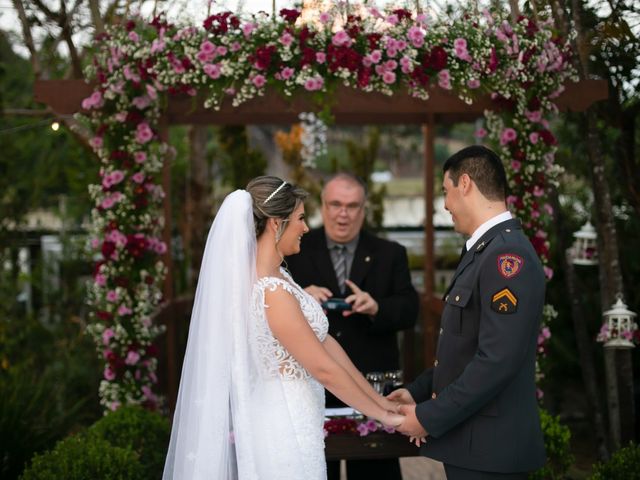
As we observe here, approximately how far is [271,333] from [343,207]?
1597 mm

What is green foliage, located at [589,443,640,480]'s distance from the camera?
3.82 m

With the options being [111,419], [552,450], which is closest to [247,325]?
[111,419]

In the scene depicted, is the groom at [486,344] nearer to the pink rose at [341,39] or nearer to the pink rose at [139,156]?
the pink rose at [341,39]

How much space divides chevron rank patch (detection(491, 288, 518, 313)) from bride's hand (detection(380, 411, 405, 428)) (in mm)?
665

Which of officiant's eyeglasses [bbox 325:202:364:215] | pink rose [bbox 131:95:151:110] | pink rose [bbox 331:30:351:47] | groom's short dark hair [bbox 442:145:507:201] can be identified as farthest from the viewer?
pink rose [bbox 131:95:151:110]

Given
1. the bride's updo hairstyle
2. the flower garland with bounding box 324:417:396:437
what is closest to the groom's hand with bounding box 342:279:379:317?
the flower garland with bounding box 324:417:396:437

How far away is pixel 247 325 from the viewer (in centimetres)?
324

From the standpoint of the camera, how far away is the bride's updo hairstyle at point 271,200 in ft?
10.9

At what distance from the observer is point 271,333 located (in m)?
3.25

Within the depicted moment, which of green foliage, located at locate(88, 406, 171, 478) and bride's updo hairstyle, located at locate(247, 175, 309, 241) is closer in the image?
bride's updo hairstyle, located at locate(247, 175, 309, 241)

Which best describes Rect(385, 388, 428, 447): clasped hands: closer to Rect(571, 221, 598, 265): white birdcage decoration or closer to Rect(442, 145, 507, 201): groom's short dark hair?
Rect(442, 145, 507, 201): groom's short dark hair

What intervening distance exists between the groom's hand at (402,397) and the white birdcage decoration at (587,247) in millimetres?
2406

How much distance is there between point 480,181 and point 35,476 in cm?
245

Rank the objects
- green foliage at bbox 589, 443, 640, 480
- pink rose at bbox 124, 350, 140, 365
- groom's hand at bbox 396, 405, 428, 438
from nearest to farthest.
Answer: groom's hand at bbox 396, 405, 428, 438 < green foliage at bbox 589, 443, 640, 480 < pink rose at bbox 124, 350, 140, 365
